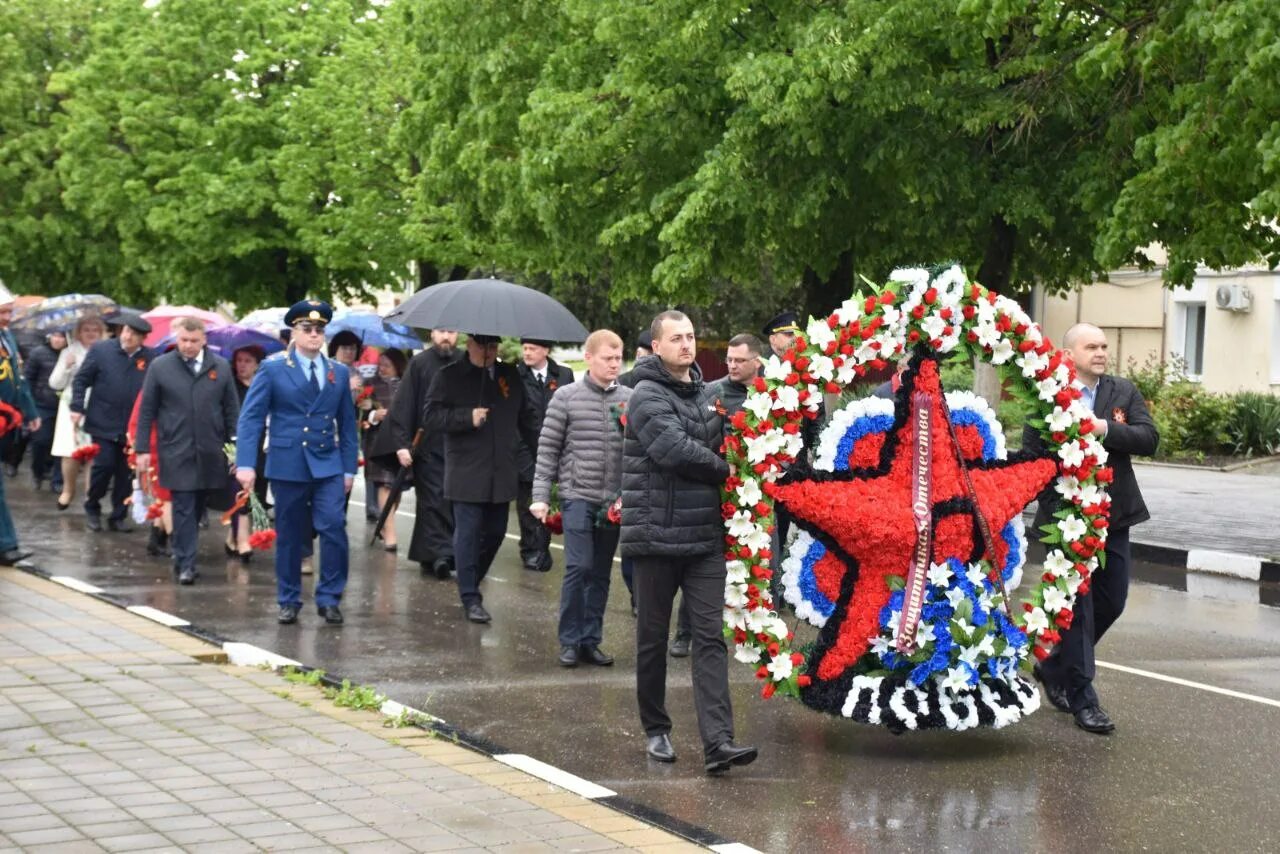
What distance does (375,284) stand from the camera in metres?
40.3

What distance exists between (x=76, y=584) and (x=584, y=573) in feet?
14.0

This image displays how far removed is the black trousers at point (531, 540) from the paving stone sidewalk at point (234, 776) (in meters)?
5.54

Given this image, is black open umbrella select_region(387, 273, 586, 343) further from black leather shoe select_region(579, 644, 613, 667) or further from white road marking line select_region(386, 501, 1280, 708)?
white road marking line select_region(386, 501, 1280, 708)

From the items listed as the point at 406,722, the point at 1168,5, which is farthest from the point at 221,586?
the point at 1168,5

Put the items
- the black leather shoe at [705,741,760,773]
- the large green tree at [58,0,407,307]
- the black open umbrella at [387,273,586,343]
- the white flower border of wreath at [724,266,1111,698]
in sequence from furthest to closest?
the large green tree at [58,0,407,307], the black open umbrella at [387,273,586,343], the white flower border of wreath at [724,266,1111,698], the black leather shoe at [705,741,760,773]

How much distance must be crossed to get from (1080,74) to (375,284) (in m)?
26.5

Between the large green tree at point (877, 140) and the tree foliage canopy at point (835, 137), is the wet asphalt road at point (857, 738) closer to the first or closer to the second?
the tree foliage canopy at point (835, 137)

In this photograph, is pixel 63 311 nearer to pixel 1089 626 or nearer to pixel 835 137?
pixel 835 137

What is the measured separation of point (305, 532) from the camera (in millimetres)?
12078

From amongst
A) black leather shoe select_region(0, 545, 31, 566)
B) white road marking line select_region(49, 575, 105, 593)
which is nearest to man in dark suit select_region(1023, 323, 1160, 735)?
white road marking line select_region(49, 575, 105, 593)

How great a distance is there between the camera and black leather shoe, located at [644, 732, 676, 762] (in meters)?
8.12

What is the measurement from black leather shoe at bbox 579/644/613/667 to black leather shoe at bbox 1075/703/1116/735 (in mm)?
2817

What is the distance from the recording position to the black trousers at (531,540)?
15.2m

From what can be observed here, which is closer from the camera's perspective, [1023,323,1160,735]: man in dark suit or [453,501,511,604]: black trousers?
[1023,323,1160,735]: man in dark suit
